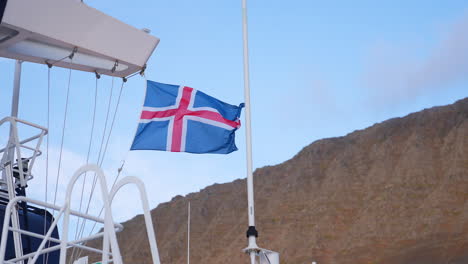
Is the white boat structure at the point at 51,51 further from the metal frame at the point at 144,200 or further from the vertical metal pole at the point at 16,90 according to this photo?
the metal frame at the point at 144,200

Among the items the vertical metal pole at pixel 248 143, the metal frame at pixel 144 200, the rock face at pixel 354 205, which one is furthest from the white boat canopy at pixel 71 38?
the rock face at pixel 354 205

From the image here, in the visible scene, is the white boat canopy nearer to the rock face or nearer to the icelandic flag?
the icelandic flag

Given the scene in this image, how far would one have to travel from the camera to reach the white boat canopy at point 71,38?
8.14m

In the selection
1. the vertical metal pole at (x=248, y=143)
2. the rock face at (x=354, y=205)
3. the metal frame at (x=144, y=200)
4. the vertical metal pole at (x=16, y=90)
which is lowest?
the metal frame at (x=144, y=200)

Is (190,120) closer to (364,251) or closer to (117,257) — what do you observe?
(117,257)

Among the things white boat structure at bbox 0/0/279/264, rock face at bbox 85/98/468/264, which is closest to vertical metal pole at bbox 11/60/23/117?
white boat structure at bbox 0/0/279/264

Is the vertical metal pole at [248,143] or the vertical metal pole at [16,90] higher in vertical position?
the vertical metal pole at [16,90]

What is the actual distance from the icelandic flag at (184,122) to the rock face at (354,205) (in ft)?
163

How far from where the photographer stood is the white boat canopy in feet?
26.7

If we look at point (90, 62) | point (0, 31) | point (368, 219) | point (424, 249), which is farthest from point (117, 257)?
point (368, 219)

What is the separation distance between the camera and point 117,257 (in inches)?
177

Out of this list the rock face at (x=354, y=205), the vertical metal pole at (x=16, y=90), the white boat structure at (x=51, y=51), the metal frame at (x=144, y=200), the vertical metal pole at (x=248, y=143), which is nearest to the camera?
the metal frame at (x=144, y=200)

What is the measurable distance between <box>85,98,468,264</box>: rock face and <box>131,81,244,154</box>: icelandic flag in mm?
49633

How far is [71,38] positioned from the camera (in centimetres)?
879
